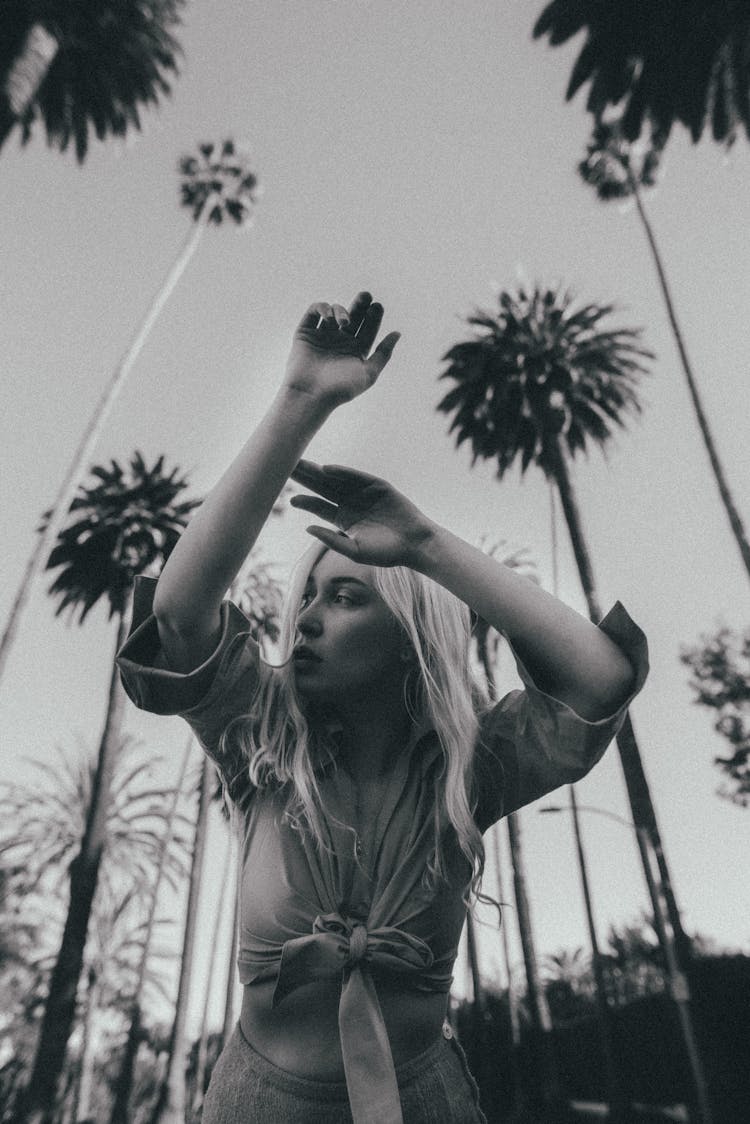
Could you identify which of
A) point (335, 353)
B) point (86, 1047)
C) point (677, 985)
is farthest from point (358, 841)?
point (86, 1047)

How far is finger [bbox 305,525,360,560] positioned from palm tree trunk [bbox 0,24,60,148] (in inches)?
318

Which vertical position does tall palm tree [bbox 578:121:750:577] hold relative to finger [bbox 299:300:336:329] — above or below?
above

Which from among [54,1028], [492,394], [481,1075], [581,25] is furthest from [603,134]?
[481,1075]

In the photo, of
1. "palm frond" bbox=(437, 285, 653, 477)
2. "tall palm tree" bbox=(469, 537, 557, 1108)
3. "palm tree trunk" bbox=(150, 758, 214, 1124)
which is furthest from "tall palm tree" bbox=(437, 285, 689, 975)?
"palm tree trunk" bbox=(150, 758, 214, 1124)

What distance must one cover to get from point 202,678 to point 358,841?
17.6 inches

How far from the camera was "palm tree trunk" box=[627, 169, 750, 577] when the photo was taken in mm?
15734

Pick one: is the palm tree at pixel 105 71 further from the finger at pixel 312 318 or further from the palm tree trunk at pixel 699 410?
the finger at pixel 312 318

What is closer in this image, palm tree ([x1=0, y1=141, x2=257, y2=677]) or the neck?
the neck

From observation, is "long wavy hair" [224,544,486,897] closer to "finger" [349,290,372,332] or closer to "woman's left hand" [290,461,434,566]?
"woman's left hand" [290,461,434,566]

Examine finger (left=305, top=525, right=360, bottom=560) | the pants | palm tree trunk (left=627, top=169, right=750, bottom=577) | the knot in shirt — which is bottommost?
the pants

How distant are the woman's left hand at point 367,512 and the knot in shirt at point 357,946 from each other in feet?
2.10

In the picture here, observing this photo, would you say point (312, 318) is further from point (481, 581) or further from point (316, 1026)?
point (316, 1026)

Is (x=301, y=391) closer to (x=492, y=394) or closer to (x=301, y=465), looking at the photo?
(x=301, y=465)

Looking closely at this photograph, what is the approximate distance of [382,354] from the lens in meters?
1.56
